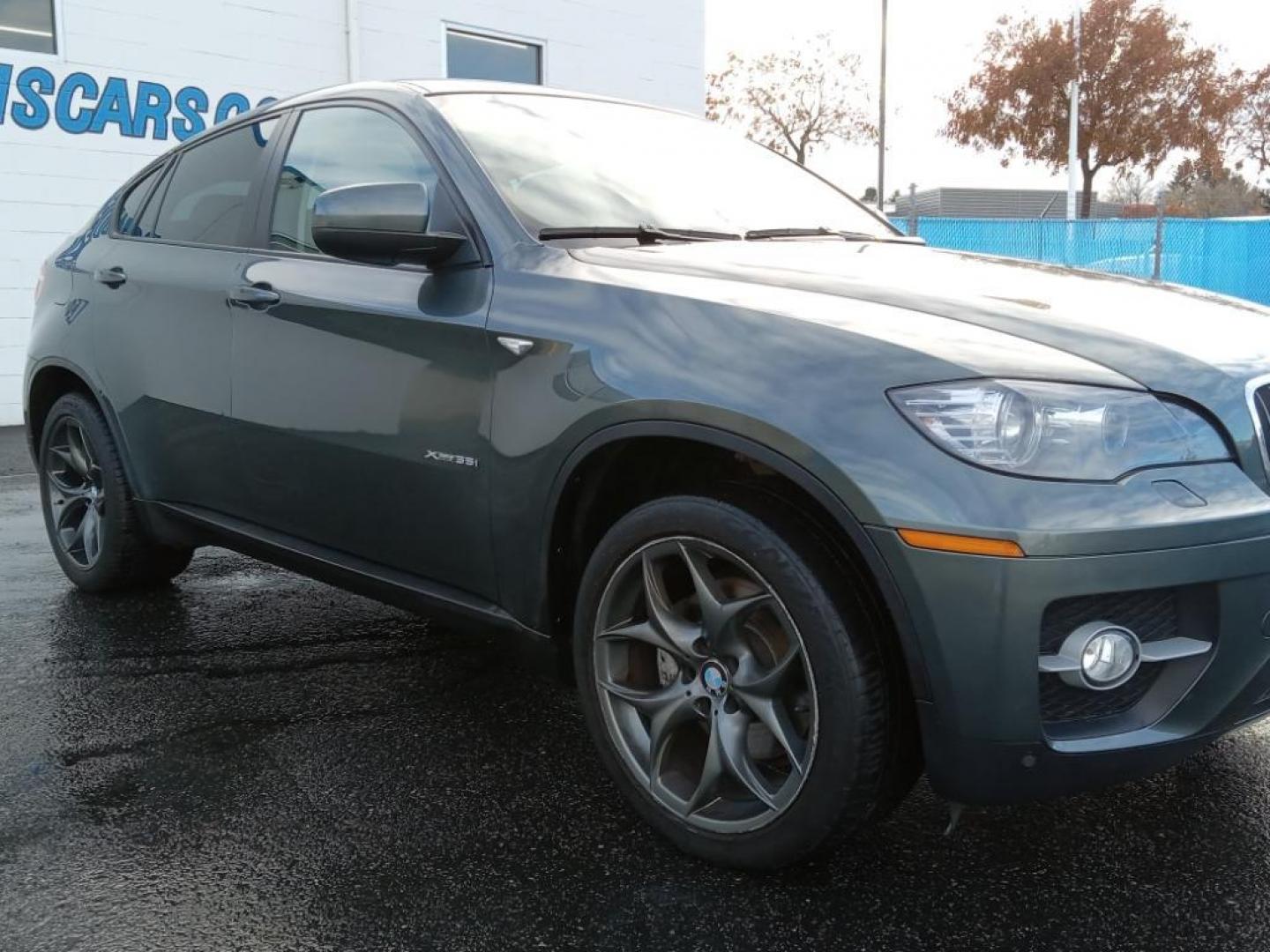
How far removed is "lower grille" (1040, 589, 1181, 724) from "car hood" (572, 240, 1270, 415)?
14.9 inches

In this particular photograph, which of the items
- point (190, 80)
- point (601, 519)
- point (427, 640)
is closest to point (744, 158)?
point (601, 519)

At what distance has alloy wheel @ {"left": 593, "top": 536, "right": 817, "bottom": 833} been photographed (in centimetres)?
227

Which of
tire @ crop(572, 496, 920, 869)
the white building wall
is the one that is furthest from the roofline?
the white building wall

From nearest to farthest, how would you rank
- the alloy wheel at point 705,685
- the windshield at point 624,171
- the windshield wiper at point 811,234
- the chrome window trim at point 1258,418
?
the chrome window trim at point 1258,418 → the alloy wheel at point 705,685 → the windshield at point 624,171 → the windshield wiper at point 811,234

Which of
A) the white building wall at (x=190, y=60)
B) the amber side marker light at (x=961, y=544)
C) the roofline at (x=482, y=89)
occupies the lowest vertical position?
the amber side marker light at (x=961, y=544)

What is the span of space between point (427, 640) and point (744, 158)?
186 centimetres

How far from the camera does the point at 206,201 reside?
3.88 meters

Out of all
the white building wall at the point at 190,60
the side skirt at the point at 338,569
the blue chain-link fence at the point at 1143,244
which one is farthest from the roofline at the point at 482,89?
the blue chain-link fence at the point at 1143,244

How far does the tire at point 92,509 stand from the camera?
13.7 ft

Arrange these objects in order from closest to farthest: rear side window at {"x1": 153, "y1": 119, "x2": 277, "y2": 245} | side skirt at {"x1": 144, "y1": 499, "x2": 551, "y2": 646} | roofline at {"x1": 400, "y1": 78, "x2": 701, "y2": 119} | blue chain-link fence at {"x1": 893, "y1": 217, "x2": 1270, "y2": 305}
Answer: side skirt at {"x1": 144, "y1": 499, "x2": 551, "y2": 646}, roofline at {"x1": 400, "y1": 78, "x2": 701, "y2": 119}, rear side window at {"x1": 153, "y1": 119, "x2": 277, "y2": 245}, blue chain-link fence at {"x1": 893, "y1": 217, "x2": 1270, "y2": 305}

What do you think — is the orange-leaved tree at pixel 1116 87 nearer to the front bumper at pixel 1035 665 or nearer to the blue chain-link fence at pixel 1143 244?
the blue chain-link fence at pixel 1143 244

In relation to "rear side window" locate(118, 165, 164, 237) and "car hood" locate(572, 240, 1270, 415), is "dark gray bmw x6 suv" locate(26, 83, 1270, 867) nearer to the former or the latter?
"car hood" locate(572, 240, 1270, 415)

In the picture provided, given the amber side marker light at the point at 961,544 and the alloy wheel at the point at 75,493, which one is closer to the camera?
the amber side marker light at the point at 961,544

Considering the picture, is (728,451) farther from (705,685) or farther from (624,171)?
(624,171)
